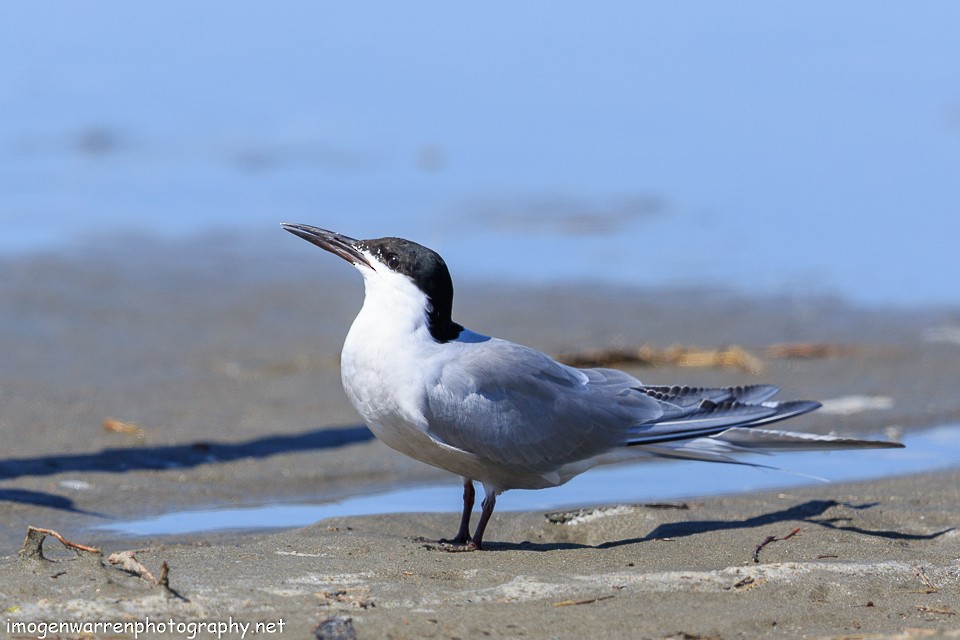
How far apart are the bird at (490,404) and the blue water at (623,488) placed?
589 mm

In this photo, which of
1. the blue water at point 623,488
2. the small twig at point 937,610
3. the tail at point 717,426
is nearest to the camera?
the small twig at point 937,610

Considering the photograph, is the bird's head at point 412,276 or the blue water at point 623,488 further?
the blue water at point 623,488

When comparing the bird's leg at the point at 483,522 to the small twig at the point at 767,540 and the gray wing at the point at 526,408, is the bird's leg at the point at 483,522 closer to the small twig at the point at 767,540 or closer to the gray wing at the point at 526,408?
the gray wing at the point at 526,408

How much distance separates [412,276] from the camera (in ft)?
16.8

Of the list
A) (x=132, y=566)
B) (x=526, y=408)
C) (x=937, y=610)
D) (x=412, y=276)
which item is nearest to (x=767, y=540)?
(x=937, y=610)

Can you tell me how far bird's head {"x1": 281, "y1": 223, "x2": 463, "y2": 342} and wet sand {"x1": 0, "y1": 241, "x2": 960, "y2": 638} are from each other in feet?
2.69

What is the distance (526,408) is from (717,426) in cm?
76

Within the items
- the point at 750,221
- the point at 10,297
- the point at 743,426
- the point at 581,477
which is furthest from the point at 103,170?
the point at 743,426

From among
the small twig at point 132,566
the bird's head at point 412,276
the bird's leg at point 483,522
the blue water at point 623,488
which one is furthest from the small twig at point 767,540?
the small twig at point 132,566

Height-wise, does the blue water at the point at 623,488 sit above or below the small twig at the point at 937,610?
above

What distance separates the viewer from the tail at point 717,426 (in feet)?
17.5

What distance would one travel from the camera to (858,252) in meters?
12.4

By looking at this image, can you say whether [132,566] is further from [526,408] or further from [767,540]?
[767,540]

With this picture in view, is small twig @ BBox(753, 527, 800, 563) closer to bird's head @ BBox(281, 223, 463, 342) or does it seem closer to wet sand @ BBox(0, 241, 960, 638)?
wet sand @ BBox(0, 241, 960, 638)
